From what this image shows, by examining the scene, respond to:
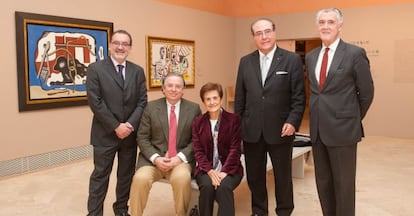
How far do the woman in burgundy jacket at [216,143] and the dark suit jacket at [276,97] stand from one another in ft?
0.50

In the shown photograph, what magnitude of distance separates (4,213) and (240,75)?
2.32 metres

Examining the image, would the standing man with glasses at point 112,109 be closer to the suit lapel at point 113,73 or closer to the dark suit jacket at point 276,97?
the suit lapel at point 113,73

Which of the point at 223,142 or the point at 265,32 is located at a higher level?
the point at 265,32

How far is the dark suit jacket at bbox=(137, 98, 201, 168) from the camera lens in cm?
294

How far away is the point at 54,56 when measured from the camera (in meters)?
4.95

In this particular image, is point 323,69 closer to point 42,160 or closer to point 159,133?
point 159,133

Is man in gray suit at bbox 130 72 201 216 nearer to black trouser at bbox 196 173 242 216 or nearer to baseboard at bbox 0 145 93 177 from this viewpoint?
black trouser at bbox 196 173 242 216

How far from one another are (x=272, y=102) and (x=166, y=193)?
161 cm

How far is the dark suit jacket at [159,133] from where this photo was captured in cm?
294

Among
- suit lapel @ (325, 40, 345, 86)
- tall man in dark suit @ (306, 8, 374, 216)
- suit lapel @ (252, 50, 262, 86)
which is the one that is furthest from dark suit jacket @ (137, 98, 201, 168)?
suit lapel @ (325, 40, 345, 86)

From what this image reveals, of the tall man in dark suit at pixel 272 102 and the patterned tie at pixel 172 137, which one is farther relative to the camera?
the patterned tie at pixel 172 137

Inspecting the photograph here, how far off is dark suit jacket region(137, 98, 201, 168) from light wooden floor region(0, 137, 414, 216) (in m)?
0.68

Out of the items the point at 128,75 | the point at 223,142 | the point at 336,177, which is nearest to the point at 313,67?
the point at 336,177

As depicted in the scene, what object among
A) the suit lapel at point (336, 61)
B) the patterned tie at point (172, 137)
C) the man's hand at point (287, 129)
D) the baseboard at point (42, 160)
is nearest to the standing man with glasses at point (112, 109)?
the patterned tie at point (172, 137)
